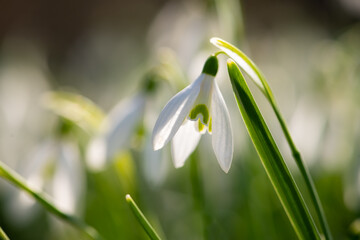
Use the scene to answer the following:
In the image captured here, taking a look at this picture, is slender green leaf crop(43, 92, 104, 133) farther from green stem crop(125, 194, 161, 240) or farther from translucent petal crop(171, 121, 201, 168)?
green stem crop(125, 194, 161, 240)

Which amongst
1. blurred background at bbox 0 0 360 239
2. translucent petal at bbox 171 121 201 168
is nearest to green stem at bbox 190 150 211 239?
blurred background at bbox 0 0 360 239

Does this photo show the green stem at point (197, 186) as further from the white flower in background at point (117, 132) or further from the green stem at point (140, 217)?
the green stem at point (140, 217)

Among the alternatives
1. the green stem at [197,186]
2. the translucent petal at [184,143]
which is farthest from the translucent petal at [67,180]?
the translucent petal at [184,143]

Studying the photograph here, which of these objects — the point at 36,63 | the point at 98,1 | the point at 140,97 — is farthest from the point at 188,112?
the point at 98,1

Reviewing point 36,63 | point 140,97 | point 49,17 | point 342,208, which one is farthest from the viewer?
point 49,17

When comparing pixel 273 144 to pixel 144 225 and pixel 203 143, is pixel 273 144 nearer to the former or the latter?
pixel 144 225

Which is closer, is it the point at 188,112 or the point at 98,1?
the point at 188,112

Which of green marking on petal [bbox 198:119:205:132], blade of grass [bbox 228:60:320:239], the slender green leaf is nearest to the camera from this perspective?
blade of grass [bbox 228:60:320:239]
